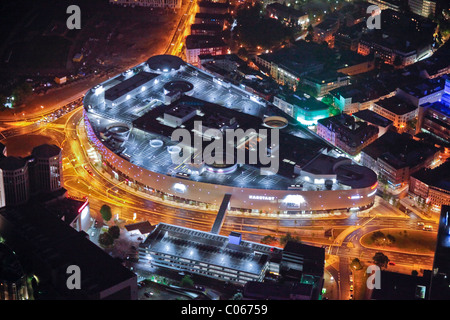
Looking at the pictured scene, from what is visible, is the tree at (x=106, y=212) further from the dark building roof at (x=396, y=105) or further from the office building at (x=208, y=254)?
the dark building roof at (x=396, y=105)

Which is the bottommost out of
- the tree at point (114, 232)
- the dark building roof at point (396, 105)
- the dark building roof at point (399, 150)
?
the tree at point (114, 232)

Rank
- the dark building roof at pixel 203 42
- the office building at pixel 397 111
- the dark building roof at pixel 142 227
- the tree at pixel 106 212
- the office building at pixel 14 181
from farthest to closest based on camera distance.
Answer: the dark building roof at pixel 203 42 < the office building at pixel 397 111 < the tree at pixel 106 212 < the dark building roof at pixel 142 227 < the office building at pixel 14 181

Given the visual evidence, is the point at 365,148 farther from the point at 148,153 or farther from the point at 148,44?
the point at 148,44

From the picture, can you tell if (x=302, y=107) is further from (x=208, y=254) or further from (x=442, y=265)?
(x=442, y=265)

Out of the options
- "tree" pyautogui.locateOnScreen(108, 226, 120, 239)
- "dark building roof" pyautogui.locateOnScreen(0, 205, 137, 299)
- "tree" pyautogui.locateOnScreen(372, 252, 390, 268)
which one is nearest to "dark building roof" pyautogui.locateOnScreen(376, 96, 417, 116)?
"tree" pyautogui.locateOnScreen(372, 252, 390, 268)

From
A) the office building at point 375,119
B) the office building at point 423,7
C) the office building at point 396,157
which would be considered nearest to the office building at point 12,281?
the office building at point 396,157

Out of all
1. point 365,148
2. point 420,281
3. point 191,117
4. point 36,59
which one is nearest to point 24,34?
point 36,59

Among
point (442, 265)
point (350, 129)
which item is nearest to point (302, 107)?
point (350, 129)

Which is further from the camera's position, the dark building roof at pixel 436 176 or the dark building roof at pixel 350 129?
the dark building roof at pixel 350 129

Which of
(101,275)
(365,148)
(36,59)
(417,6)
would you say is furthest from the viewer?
(417,6)
